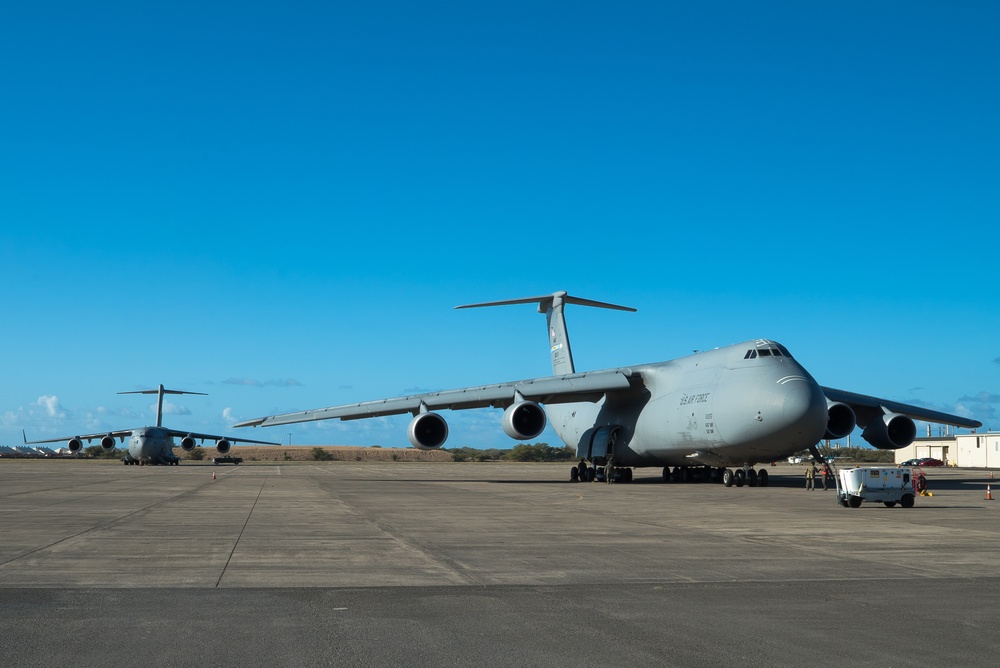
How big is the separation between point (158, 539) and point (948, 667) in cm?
952

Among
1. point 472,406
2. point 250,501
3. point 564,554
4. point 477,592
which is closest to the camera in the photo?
point 477,592

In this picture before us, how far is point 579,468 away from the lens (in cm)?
3431

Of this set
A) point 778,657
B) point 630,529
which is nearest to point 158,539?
point 630,529

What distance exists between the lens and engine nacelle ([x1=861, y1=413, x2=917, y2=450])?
28188 mm

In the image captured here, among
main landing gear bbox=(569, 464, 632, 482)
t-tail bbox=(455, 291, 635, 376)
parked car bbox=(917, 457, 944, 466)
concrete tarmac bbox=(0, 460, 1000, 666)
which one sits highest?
t-tail bbox=(455, 291, 635, 376)

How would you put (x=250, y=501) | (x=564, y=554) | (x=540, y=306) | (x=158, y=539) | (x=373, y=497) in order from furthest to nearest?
(x=540, y=306), (x=373, y=497), (x=250, y=501), (x=158, y=539), (x=564, y=554)

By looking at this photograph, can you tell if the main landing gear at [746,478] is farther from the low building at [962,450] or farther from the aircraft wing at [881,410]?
the low building at [962,450]

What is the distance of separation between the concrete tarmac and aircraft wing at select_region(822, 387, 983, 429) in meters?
13.4

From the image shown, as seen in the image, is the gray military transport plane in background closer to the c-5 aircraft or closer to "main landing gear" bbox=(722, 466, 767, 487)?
"main landing gear" bbox=(722, 466, 767, 487)

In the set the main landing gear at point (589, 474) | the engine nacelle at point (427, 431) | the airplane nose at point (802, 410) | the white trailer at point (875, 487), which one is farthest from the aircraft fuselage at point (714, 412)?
the engine nacelle at point (427, 431)

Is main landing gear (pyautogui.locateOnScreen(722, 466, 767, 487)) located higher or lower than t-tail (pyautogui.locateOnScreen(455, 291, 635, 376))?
lower

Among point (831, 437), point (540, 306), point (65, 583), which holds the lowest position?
point (65, 583)

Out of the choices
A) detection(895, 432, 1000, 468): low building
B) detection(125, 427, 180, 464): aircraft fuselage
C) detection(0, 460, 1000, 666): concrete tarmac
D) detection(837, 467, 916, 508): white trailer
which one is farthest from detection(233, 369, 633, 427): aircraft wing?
detection(895, 432, 1000, 468): low building

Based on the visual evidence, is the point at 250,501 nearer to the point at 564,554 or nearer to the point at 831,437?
the point at 564,554
